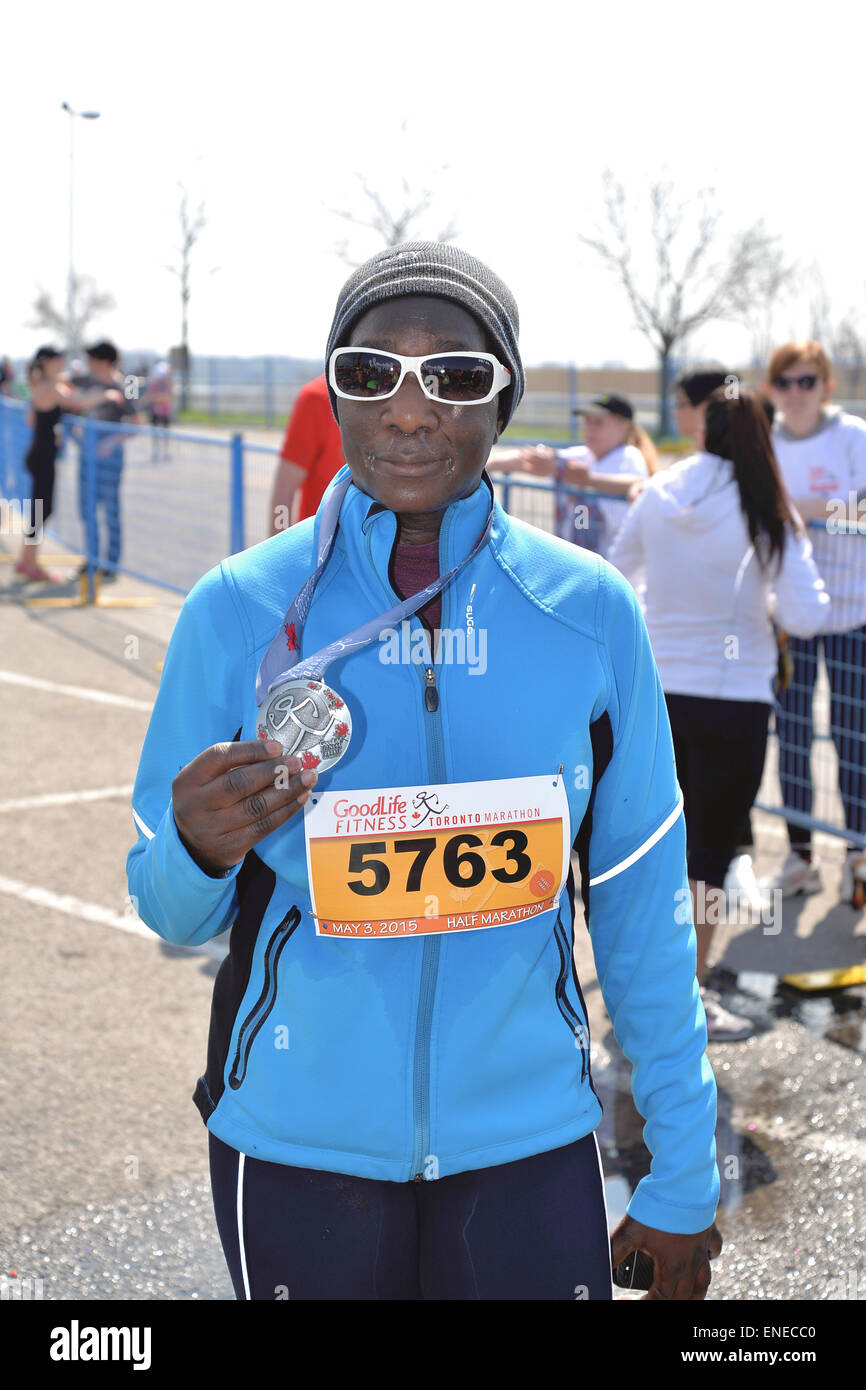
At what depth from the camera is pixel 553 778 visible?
1.79 m

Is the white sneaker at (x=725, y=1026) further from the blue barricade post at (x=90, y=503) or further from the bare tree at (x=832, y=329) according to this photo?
the bare tree at (x=832, y=329)

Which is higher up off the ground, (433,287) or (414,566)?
(433,287)

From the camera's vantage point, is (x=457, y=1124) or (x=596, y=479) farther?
(x=596, y=479)

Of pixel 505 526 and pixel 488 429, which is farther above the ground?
pixel 488 429

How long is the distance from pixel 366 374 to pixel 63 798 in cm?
517

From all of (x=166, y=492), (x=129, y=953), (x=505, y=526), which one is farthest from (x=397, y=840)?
(x=166, y=492)

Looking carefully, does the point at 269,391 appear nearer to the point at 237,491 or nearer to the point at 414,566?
the point at 237,491

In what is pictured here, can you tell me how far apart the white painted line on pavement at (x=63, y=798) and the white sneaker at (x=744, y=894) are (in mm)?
2878

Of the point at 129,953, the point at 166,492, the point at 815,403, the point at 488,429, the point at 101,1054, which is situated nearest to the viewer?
the point at 488,429

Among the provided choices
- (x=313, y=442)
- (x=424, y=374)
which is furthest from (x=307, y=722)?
(x=313, y=442)

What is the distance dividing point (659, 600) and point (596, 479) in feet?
5.49

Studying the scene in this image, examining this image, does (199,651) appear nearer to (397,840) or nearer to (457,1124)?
(397,840)

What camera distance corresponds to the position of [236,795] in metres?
1.52
